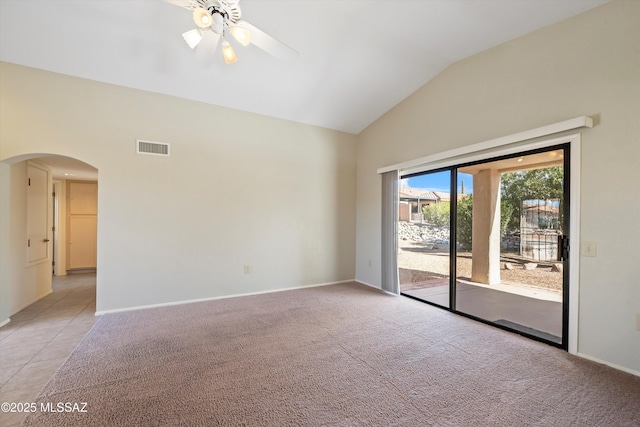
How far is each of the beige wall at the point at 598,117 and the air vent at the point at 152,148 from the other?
A: 14.5ft

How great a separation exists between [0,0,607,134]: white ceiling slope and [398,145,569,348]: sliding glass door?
1.51 m

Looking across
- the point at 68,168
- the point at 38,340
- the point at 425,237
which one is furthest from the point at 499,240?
the point at 68,168

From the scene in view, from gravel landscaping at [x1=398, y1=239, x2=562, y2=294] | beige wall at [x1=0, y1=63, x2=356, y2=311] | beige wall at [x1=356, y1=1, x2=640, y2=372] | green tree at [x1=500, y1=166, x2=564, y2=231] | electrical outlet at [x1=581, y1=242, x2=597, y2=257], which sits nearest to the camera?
beige wall at [x1=356, y1=1, x2=640, y2=372]

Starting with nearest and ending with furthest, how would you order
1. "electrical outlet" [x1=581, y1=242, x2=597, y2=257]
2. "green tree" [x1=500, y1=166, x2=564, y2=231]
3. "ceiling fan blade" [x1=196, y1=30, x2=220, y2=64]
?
1. "ceiling fan blade" [x1=196, y1=30, x2=220, y2=64]
2. "electrical outlet" [x1=581, y1=242, x2=597, y2=257]
3. "green tree" [x1=500, y1=166, x2=564, y2=231]

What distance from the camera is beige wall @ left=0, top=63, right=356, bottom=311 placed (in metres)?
3.41

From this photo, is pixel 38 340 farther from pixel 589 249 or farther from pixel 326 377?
pixel 589 249

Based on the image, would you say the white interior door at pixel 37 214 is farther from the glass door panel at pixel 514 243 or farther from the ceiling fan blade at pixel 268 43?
the glass door panel at pixel 514 243

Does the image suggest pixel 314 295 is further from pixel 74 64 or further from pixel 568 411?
pixel 74 64

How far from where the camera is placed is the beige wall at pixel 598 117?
229 cm

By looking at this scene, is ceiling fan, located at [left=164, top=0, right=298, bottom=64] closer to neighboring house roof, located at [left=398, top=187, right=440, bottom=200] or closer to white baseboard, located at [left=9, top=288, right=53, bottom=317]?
neighboring house roof, located at [left=398, top=187, right=440, bottom=200]

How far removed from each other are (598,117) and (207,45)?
3587 mm

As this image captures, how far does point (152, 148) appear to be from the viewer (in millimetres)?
3852

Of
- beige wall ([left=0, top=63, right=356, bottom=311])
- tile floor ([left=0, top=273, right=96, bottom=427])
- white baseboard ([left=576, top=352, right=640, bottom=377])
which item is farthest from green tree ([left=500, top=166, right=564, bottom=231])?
tile floor ([left=0, top=273, right=96, bottom=427])

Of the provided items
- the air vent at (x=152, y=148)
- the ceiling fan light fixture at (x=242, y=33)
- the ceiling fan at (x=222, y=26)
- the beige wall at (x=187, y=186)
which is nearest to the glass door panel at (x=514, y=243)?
the beige wall at (x=187, y=186)
